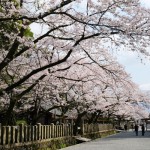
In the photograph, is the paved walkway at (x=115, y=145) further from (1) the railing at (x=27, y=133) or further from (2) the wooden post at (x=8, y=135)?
(2) the wooden post at (x=8, y=135)

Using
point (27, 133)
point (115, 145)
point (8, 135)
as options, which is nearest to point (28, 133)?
point (27, 133)

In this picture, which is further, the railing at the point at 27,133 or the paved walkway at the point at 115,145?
the paved walkway at the point at 115,145

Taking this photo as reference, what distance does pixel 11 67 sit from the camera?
2145 centimetres

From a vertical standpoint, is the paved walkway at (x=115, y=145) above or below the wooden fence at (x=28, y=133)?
below

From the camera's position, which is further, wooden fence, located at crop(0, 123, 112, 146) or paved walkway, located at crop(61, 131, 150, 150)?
paved walkway, located at crop(61, 131, 150, 150)

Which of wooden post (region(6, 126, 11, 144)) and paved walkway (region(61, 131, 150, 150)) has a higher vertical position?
wooden post (region(6, 126, 11, 144))

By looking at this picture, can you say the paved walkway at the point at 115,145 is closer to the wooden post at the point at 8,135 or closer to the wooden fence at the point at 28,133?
the wooden fence at the point at 28,133

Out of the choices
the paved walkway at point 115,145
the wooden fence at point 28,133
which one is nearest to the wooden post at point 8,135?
the wooden fence at point 28,133

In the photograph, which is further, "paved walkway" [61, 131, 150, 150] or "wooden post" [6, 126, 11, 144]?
"paved walkway" [61, 131, 150, 150]

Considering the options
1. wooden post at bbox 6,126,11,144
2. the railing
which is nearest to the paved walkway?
the railing

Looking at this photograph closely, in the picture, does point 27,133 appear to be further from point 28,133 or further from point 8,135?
point 8,135

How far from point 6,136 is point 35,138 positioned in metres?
4.27

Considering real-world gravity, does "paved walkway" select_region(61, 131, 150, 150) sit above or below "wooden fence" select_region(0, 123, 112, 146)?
below

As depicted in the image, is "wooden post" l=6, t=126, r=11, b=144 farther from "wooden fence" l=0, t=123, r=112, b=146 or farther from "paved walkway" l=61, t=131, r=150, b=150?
"paved walkway" l=61, t=131, r=150, b=150
